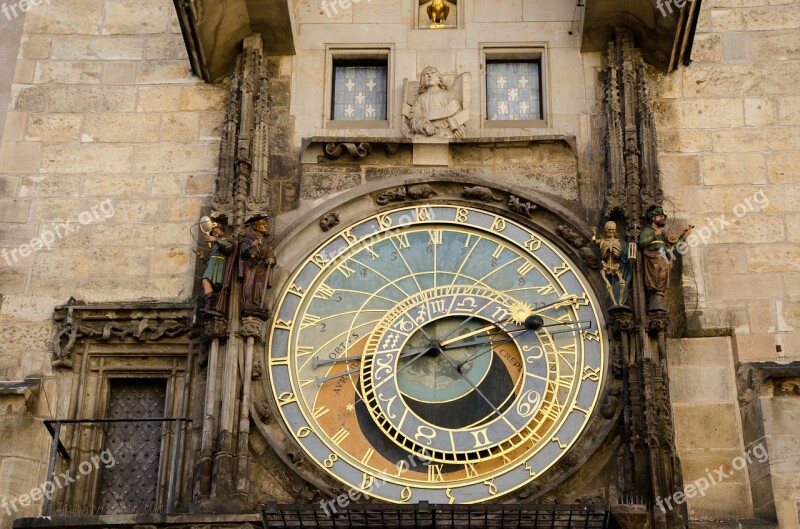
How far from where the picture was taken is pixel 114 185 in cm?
1380

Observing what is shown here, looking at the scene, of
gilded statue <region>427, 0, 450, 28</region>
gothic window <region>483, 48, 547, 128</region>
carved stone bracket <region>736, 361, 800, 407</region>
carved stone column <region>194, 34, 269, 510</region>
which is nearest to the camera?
carved stone column <region>194, 34, 269, 510</region>

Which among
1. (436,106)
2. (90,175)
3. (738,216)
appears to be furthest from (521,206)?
(90,175)

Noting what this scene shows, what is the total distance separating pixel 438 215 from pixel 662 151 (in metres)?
1.95

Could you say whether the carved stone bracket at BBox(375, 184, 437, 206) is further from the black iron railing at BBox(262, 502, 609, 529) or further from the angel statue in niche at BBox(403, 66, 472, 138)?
the black iron railing at BBox(262, 502, 609, 529)

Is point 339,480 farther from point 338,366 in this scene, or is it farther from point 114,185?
point 114,185

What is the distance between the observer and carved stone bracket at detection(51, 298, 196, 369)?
13141 millimetres

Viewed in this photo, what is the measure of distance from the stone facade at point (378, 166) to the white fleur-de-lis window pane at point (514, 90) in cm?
16

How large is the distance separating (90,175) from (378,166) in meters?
2.38

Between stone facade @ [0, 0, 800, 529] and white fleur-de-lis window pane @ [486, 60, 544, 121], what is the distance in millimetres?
155

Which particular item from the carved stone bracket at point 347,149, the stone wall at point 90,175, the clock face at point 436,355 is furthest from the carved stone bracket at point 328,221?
the stone wall at point 90,175

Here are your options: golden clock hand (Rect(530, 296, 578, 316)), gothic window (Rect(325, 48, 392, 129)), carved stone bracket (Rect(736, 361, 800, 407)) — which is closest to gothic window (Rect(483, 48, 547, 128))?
gothic window (Rect(325, 48, 392, 129))

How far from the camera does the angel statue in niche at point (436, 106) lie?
13656mm

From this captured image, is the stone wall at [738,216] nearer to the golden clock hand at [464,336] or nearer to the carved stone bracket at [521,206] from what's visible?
the carved stone bracket at [521,206]

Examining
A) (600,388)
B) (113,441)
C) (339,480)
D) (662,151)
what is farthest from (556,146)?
(113,441)
